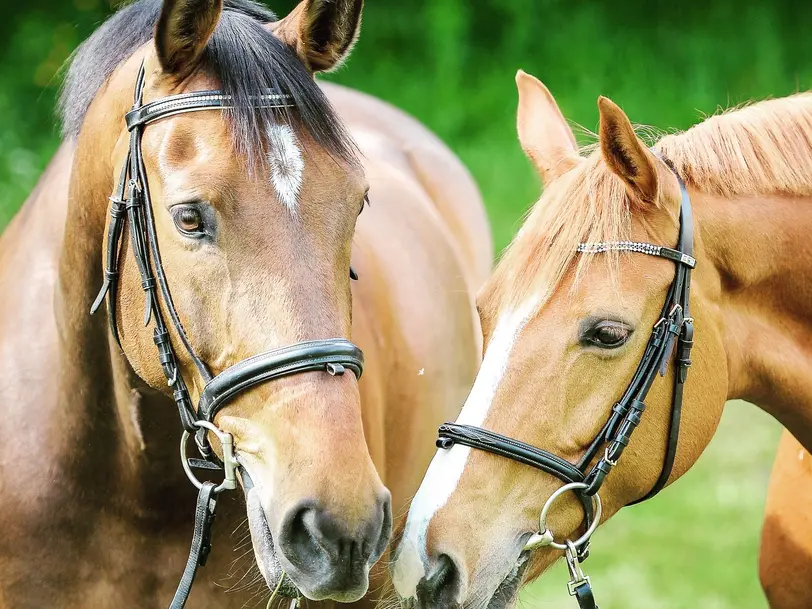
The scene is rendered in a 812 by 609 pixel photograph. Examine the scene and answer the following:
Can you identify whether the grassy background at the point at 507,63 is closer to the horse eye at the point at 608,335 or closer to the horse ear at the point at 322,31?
the horse ear at the point at 322,31

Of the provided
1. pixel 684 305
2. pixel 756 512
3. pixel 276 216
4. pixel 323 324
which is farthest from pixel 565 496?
pixel 756 512

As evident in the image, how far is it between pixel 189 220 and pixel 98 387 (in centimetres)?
68

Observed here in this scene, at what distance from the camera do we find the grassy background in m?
8.70

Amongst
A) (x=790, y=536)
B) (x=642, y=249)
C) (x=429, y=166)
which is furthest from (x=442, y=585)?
(x=429, y=166)

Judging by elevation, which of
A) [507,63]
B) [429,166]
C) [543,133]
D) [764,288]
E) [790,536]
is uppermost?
[543,133]

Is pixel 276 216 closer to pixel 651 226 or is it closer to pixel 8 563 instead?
pixel 651 226

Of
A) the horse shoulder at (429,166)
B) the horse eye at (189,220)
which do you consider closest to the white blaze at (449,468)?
the horse eye at (189,220)

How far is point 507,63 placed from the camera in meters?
9.56

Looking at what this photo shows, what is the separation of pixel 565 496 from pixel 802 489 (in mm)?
942

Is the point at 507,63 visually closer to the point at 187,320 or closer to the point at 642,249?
the point at 642,249

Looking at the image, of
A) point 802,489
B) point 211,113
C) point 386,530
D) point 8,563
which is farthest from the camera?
point 802,489

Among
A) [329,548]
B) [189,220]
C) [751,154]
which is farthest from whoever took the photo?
[751,154]

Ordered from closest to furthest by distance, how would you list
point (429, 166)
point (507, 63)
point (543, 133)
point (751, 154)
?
point (751, 154), point (543, 133), point (429, 166), point (507, 63)

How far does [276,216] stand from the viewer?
2.25 meters
